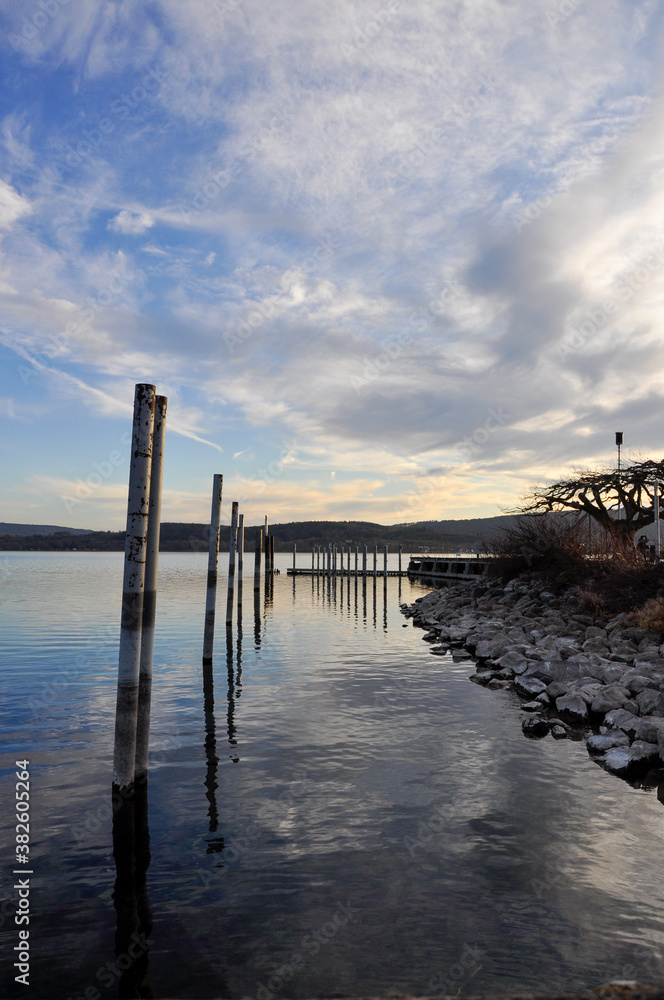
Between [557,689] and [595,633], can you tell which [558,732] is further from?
[595,633]

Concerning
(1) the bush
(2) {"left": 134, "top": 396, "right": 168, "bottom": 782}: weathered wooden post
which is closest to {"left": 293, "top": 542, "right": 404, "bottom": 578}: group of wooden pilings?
(1) the bush

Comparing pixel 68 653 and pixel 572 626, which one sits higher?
pixel 572 626

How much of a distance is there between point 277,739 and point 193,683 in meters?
5.19

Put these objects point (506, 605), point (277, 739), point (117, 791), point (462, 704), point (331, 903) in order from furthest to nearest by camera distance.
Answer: point (506, 605) < point (462, 704) < point (277, 739) < point (117, 791) < point (331, 903)

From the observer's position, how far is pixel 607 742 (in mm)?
9312

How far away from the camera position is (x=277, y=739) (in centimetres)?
1028

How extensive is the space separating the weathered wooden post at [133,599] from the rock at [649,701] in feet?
24.9

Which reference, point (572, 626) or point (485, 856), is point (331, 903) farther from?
point (572, 626)

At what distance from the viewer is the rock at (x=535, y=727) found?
10.2 m

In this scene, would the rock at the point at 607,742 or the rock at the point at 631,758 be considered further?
the rock at the point at 607,742

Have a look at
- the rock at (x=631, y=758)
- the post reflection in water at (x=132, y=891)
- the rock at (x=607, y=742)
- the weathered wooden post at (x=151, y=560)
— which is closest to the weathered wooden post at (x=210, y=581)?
the weathered wooden post at (x=151, y=560)

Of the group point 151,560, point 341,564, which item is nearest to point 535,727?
point 151,560

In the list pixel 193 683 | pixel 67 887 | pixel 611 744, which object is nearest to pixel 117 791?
pixel 67 887

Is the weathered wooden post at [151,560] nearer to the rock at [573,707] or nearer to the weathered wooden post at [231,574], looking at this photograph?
the rock at [573,707]
